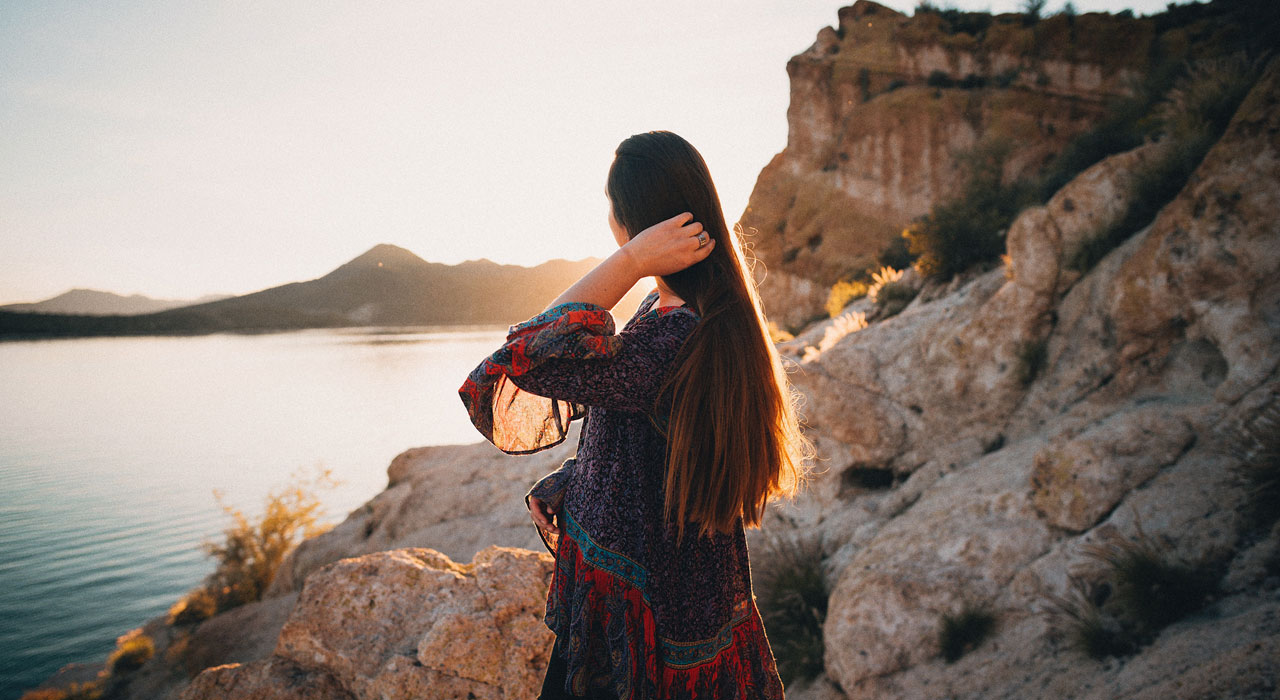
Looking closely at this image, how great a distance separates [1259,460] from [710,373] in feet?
10.9

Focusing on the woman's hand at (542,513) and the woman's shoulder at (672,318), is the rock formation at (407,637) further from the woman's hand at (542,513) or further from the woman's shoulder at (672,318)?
the woman's shoulder at (672,318)

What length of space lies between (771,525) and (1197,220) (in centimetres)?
416

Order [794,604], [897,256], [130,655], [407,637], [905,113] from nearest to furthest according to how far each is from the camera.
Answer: [407,637], [794,604], [130,655], [897,256], [905,113]

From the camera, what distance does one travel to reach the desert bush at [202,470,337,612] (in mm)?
8945

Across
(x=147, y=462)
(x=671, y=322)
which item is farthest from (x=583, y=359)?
(x=147, y=462)

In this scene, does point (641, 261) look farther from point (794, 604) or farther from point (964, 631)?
point (794, 604)

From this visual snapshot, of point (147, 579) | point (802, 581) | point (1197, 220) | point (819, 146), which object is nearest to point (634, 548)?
point (802, 581)

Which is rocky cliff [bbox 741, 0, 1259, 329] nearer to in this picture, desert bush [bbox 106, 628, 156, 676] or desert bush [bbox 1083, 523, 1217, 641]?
desert bush [bbox 1083, 523, 1217, 641]

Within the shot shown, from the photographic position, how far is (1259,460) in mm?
2760

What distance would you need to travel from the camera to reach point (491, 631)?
2404 mm

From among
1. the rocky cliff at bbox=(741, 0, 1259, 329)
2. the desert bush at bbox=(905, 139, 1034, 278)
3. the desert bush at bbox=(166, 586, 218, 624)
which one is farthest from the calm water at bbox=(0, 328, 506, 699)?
the rocky cliff at bbox=(741, 0, 1259, 329)

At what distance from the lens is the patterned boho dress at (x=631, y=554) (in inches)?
47.8

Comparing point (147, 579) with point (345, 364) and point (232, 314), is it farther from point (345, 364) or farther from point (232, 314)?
point (232, 314)

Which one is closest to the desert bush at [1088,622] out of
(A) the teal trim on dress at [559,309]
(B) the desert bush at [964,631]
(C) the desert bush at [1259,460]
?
(B) the desert bush at [964,631]
